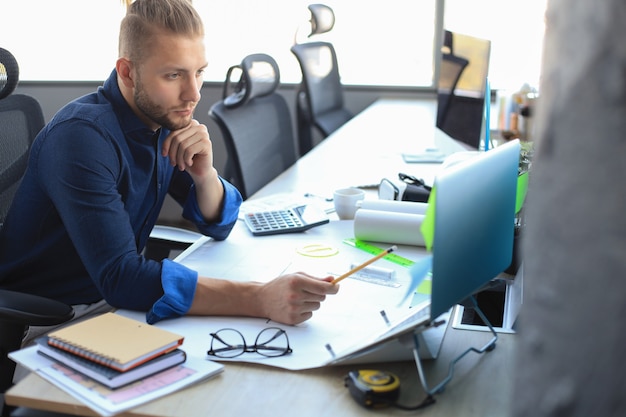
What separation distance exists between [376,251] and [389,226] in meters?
0.07

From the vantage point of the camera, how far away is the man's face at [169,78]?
1.51 metres

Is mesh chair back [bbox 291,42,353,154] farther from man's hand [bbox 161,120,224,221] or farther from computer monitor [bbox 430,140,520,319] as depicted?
computer monitor [bbox 430,140,520,319]

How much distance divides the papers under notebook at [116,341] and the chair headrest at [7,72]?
3.28 feet

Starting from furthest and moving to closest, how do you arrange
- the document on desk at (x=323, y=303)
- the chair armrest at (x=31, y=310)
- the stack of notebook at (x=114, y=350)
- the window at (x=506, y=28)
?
the window at (x=506, y=28) → the chair armrest at (x=31, y=310) → the document on desk at (x=323, y=303) → the stack of notebook at (x=114, y=350)

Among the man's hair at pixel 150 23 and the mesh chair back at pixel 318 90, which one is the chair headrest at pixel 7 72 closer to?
the man's hair at pixel 150 23

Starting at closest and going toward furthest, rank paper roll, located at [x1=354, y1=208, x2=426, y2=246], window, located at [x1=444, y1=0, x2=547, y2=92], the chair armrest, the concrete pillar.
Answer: the concrete pillar, the chair armrest, paper roll, located at [x1=354, y1=208, x2=426, y2=246], window, located at [x1=444, y1=0, x2=547, y2=92]

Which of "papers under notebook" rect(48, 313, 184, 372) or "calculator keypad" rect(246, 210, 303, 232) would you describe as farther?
"calculator keypad" rect(246, 210, 303, 232)

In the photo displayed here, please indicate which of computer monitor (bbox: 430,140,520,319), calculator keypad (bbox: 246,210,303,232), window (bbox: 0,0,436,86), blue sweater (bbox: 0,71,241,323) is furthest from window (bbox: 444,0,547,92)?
computer monitor (bbox: 430,140,520,319)

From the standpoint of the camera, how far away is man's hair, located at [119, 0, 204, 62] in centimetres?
150

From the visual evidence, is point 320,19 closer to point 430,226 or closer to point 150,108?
point 150,108

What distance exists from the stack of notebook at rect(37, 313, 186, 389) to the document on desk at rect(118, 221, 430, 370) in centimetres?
8

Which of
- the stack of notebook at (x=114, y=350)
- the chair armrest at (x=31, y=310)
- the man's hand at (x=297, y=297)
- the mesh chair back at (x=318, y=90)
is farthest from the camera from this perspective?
the mesh chair back at (x=318, y=90)

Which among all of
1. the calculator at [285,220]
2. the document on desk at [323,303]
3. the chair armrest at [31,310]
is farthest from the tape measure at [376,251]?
the chair armrest at [31,310]

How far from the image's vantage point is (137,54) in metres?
1.52
